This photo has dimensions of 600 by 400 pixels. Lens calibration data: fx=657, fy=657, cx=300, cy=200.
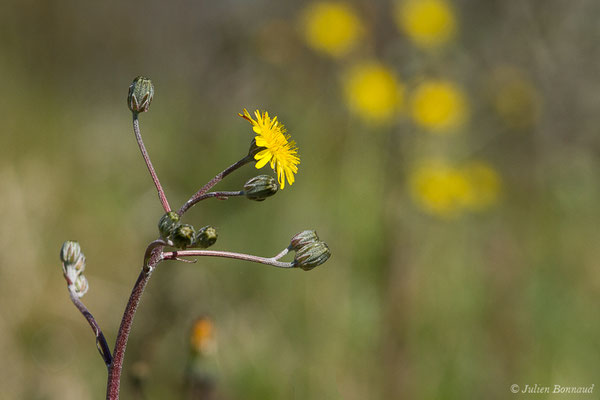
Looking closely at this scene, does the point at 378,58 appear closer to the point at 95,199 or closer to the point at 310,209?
the point at 310,209

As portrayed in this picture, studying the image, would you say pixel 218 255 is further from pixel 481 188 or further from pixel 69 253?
pixel 481 188

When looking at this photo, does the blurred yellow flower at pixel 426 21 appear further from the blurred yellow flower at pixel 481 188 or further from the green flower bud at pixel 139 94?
the green flower bud at pixel 139 94

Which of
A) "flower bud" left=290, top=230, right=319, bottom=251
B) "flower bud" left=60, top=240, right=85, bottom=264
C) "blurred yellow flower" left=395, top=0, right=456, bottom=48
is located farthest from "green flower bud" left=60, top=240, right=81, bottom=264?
"blurred yellow flower" left=395, top=0, right=456, bottom=48

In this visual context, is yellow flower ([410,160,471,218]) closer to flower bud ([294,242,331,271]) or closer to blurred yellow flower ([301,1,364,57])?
blurred yellow flower ([301,1,364,57])

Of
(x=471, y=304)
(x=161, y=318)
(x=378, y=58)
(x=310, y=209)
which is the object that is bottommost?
(x=161, y=318)

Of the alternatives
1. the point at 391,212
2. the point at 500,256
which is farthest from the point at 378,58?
the point at 500,256

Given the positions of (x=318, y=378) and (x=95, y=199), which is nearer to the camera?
(x=318, y=378)

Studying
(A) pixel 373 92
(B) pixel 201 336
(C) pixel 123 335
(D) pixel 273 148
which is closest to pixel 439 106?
(A) pixel 373 92
